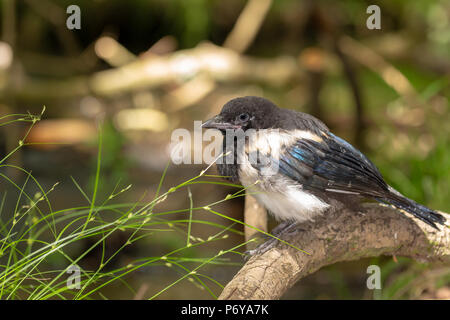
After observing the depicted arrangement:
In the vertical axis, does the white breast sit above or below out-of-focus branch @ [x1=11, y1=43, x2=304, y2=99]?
below

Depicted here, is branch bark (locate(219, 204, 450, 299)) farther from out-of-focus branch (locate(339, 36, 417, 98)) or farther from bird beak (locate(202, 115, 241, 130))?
out-of-focus branch (locate(339, 36, 417, 98))

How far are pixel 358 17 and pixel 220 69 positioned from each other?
4.65ft

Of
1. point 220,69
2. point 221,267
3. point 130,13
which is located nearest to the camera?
point 221,267

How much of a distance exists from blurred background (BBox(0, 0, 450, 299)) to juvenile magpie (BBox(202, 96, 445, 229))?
0.92m

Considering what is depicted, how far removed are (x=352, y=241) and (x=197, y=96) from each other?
282 cm

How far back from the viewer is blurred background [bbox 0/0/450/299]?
318cm

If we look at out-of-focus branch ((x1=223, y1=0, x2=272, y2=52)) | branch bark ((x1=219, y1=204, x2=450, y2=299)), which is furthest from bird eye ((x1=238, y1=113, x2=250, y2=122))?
out-of-focus branch ((x1=223, y1=0, x2=272, y2=52))

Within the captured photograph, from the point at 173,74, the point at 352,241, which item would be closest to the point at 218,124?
the point at 352,241

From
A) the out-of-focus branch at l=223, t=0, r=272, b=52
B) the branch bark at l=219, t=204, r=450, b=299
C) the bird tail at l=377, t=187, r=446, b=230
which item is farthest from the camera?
the out-of-focus branch at l=223, t=0, r=272, b=52

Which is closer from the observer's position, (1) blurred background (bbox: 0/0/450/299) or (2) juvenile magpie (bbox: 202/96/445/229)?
(2) juvenile magpie (bbox: 202/96/445/229)

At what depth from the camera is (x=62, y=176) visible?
3941 millimetres

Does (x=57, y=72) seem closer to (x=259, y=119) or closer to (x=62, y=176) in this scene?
(x=62, y=176)
